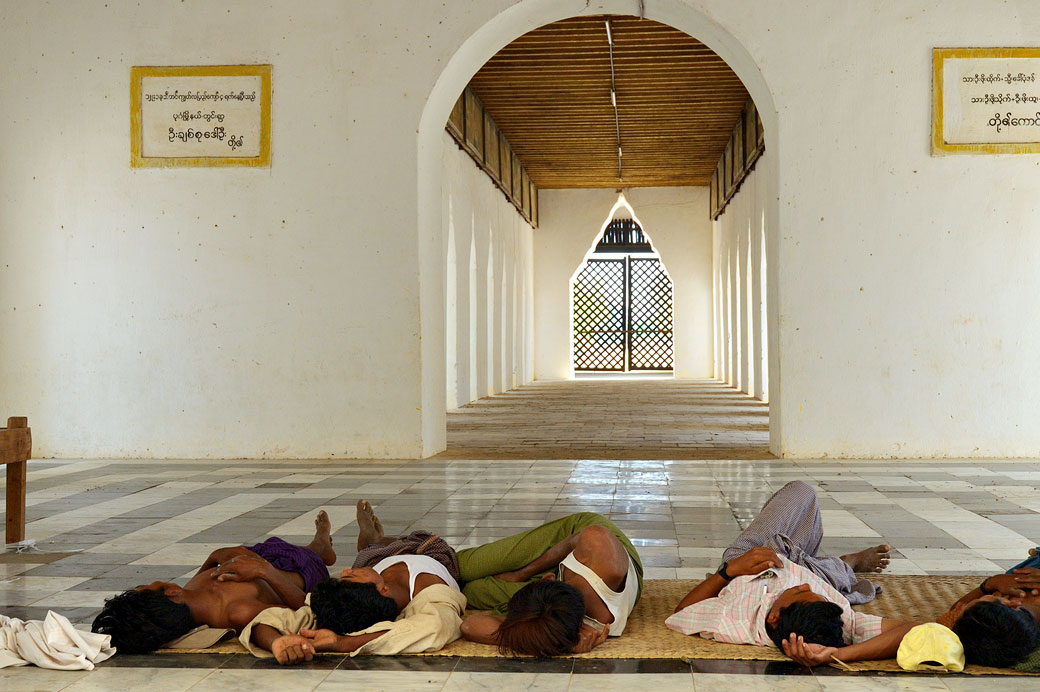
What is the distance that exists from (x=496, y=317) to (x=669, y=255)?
6573 mm

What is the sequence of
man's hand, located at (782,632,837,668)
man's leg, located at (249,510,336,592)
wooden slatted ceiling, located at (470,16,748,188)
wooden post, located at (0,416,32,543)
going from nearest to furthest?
1. man's hand, located at (782,632,837,668)
2. man's leg, located at (249,510,336,592)
3. wooden post, located at (0,416,32,543)
4. wooden slatted ceiling, located at (470,16,748,188)

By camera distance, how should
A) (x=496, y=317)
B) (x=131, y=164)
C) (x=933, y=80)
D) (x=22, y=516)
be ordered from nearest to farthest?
(x=22, y=516)
(x=933, y=80)
(x=131, y=164)
(x=496, y=317)

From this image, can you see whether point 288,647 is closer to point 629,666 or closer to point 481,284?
point 629,666

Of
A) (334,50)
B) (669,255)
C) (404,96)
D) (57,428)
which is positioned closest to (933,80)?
(404,96)

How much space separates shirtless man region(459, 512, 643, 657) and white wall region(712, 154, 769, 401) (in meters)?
9.83

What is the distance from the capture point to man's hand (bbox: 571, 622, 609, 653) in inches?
119

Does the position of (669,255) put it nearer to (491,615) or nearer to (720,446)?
(720,446)

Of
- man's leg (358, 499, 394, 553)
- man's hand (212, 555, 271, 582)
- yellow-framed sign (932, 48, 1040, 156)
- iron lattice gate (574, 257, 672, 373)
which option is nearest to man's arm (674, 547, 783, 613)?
man's leg (358, 499, 394, 553)

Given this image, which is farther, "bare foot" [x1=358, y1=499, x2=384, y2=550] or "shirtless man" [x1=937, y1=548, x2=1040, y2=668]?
"bare foot" [x1=358, y1=499, x2=384, y2=550]

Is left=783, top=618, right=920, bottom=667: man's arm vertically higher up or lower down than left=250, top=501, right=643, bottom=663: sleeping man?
lower down

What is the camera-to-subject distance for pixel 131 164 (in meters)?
8.00

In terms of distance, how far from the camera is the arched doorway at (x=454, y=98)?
7.76 m

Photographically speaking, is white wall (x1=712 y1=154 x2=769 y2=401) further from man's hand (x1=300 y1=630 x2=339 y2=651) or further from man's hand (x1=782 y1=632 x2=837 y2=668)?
man's hand (x1=300 y1=630 x2=339 y2=651)

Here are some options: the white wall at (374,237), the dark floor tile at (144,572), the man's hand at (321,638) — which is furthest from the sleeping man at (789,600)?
the white wall at (374,237)
